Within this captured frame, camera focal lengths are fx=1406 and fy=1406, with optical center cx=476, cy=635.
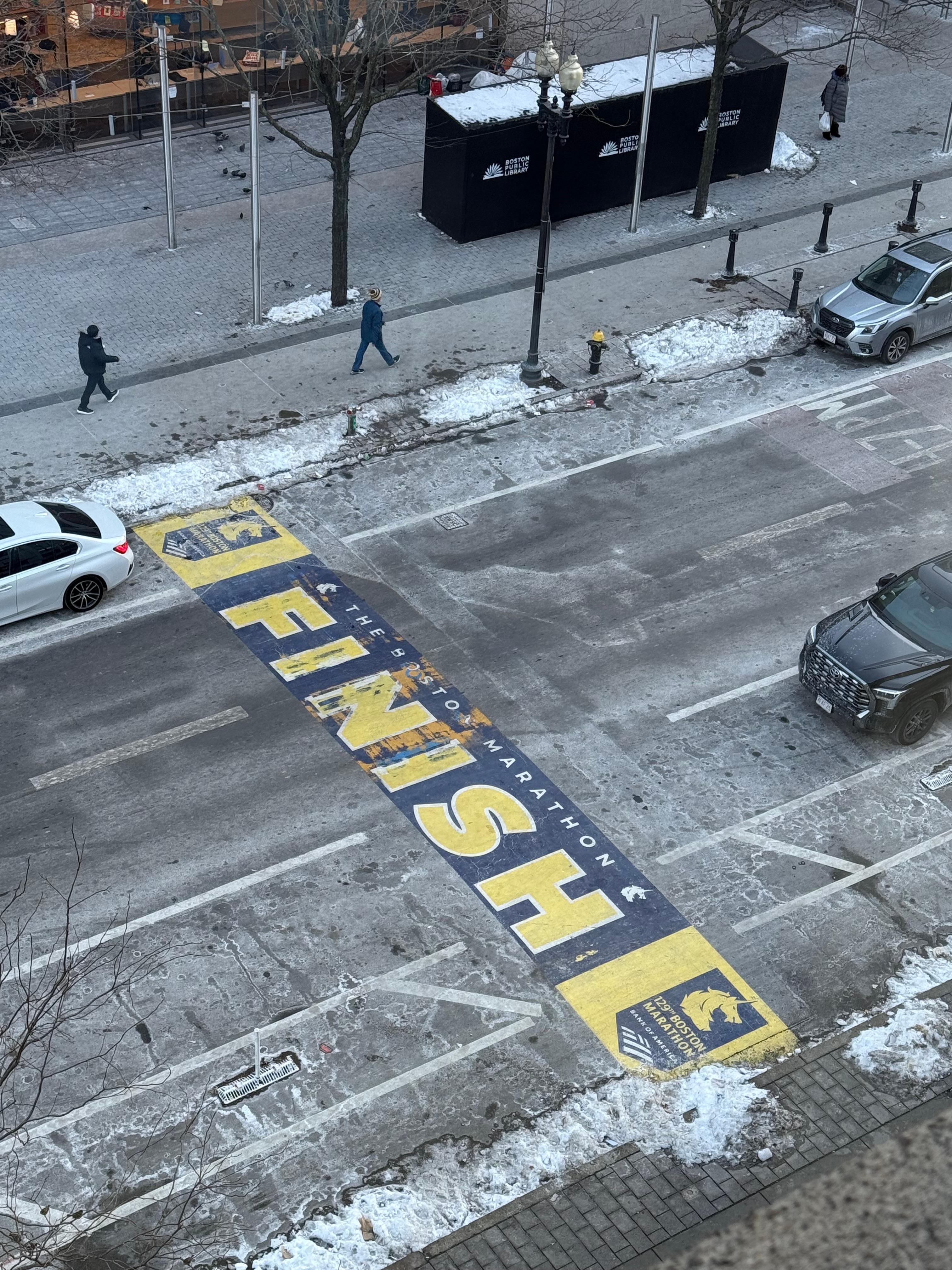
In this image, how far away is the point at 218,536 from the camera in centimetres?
1917

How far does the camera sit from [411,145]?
98.2 feet

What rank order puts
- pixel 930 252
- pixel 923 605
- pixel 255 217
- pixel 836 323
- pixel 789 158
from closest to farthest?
pixel 923 605
pixel 255 217
pixel 836 323
pixel 930 252
pixel 789 158

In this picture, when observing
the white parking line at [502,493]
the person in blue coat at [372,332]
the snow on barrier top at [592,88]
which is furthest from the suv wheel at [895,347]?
the person in blue coat at [372,332]

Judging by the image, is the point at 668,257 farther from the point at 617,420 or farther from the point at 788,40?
the point at 788,40

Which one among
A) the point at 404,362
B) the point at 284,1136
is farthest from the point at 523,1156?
the point at 404,362

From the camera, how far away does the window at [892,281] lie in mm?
23609

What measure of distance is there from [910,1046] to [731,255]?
1665 cm

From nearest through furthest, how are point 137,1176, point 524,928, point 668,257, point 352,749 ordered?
point 137,1176 < point 524,928 < point 352,749 < point 668,257

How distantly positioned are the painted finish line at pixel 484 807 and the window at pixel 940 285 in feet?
38.9

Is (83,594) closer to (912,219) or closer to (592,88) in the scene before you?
(592,88)

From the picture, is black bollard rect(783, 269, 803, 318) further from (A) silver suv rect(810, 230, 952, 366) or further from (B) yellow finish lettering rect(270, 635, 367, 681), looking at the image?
(B) yellow finish lettering rect(270, 635, 367, 681)

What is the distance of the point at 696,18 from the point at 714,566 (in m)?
19.3

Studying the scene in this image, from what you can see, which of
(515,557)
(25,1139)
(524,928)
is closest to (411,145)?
(515,557)

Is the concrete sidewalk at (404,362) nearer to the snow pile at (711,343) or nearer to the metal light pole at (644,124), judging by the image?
the snow pile at (711,343)
